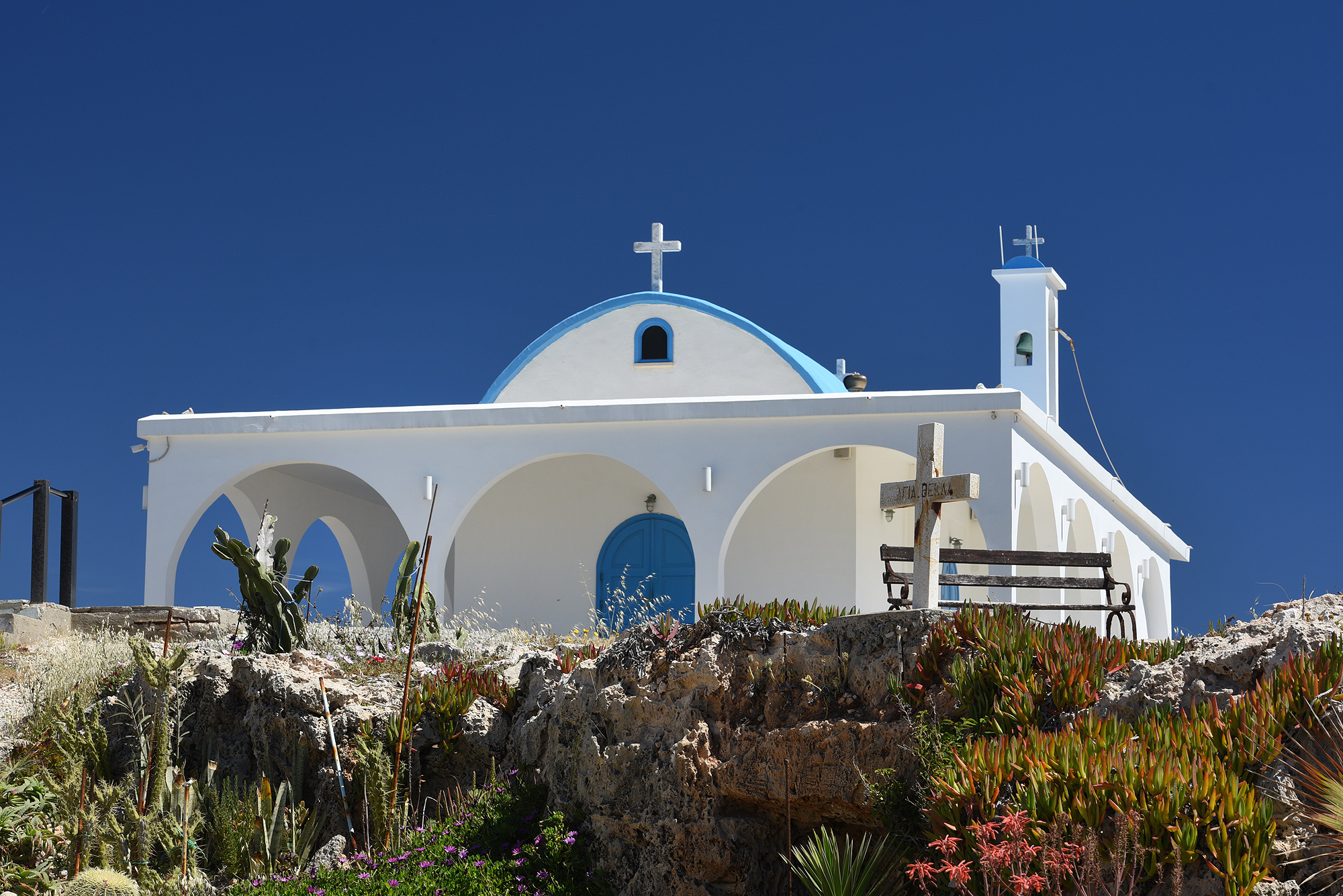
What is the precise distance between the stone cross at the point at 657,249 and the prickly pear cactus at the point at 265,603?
28.6 feet

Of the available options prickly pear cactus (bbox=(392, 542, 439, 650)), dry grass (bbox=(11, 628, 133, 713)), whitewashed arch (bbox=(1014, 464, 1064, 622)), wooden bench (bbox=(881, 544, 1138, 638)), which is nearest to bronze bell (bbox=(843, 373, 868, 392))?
whitewashed arch (bbox=(1014, 464, 1064, 622))

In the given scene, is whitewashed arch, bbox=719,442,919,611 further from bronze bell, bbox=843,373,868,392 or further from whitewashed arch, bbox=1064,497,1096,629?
whitewashed arch, bbox=1064,497,1096,629

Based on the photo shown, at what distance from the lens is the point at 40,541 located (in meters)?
14.4

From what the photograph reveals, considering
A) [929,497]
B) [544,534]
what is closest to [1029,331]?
[544,534]

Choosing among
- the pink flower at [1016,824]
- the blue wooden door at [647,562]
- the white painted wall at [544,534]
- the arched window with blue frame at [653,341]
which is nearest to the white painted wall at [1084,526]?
the blue wooden door at [647,562]

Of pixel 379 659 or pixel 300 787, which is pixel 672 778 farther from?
pixel 379 659

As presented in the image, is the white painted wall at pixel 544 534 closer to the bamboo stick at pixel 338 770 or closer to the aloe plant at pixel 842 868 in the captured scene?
the bamboo stick at pixel 338 770

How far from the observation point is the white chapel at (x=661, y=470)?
13.3m

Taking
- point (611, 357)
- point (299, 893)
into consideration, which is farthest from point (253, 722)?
point (611, 357)

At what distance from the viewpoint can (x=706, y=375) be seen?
647 inches

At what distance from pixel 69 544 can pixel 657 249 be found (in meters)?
8.61

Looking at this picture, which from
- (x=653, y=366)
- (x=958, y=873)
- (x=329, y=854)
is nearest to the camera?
(x=958, y=873)

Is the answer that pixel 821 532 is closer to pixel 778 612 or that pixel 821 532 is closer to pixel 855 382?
pixel 855 382

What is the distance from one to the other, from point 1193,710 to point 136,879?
5822 mm
